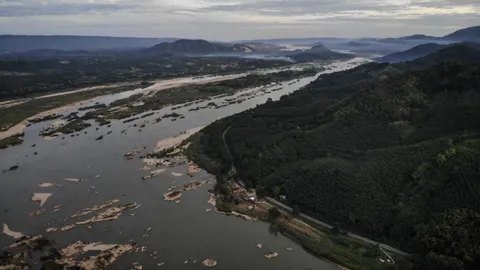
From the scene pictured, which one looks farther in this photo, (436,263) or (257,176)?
(257,176)

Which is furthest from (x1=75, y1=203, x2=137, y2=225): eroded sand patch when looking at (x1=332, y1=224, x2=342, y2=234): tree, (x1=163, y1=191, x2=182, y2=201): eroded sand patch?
(x1=332, y1=224, x2=342, y2=234): tree

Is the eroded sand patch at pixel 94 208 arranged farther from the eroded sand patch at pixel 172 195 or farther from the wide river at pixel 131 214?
the eroded sand patch at pixel 172 195

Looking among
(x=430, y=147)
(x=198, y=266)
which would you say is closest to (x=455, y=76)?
(x=430, y=147)

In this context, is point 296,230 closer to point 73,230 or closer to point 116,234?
point 116,234

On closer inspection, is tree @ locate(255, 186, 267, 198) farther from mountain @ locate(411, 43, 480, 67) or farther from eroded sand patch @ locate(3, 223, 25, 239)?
mountain @ locate(411, 43, 480, 67)

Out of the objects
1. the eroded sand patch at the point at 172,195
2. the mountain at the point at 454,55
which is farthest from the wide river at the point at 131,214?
the mountain at the point at 454,55

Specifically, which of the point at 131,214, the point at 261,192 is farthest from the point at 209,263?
the point at 261,192

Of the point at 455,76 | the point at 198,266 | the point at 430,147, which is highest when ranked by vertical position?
the point at 455,76
